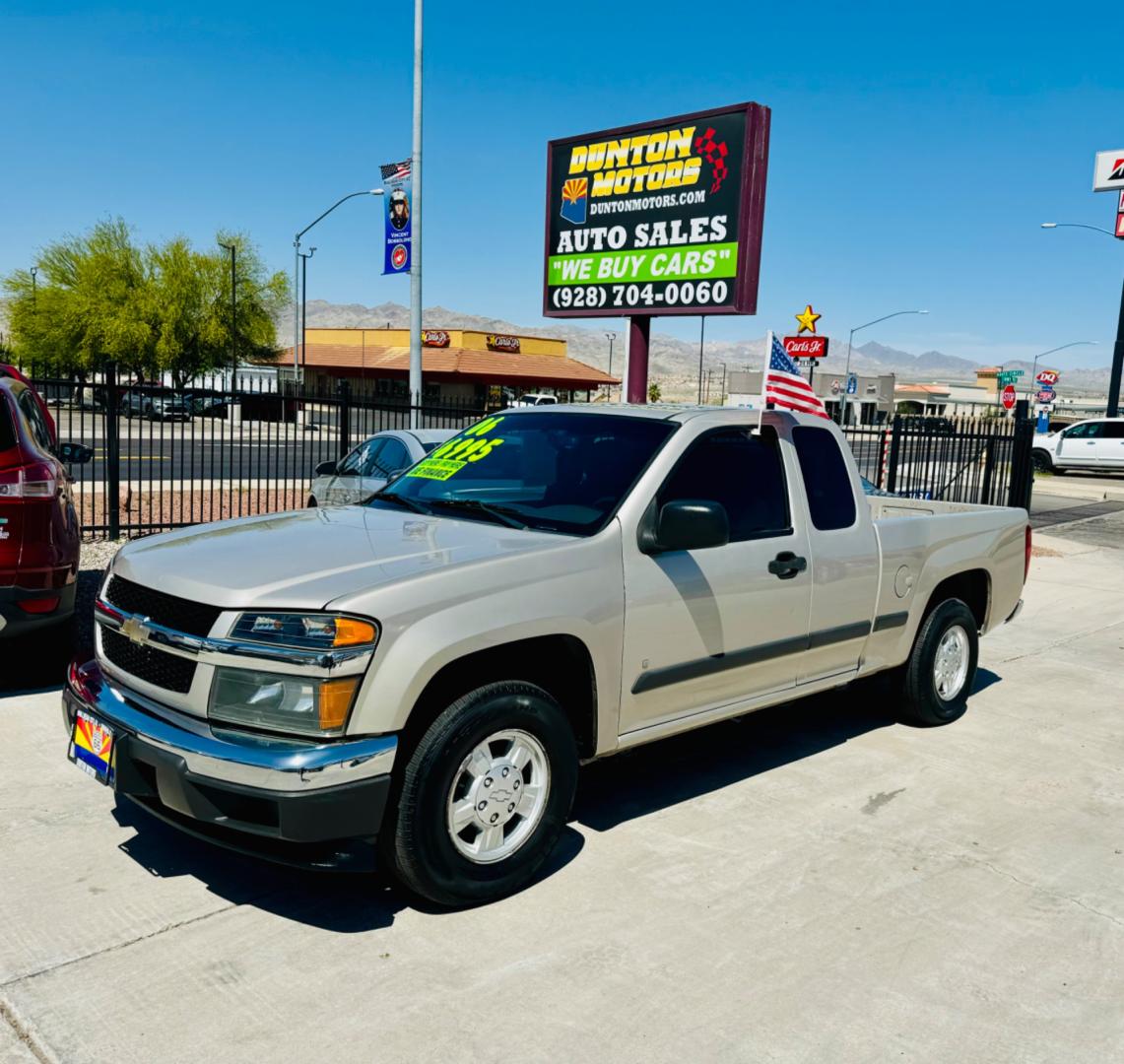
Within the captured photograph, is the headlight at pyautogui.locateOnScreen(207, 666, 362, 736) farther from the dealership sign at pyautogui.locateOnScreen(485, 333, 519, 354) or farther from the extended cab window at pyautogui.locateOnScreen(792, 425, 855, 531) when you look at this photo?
the dealership sign at pyautogui.locateOnScreen(485, 333, 519, 354)

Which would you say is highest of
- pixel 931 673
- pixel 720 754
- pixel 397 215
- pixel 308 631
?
pixel 397 215

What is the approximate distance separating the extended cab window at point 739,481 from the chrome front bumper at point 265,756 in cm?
178

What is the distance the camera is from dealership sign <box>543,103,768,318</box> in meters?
11.5

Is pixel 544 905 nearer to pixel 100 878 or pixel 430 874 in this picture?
pixel 430 874

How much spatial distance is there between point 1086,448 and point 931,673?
2885cm

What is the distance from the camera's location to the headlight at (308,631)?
10.9ft

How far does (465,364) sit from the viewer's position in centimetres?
6881

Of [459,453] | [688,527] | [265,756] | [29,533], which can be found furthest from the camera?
[29,533]

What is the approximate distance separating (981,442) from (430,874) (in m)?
15.6

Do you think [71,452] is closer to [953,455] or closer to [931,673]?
[931,673]

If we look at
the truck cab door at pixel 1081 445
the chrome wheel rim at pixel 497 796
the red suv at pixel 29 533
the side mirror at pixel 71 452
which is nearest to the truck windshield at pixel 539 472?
the chrome wheel rim at pixel 497 796

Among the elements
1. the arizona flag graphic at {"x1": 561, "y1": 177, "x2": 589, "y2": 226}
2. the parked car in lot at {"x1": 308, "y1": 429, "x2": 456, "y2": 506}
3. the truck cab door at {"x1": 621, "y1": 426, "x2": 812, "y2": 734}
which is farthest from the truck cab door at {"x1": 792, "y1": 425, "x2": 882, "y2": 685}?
→ the arizona flag graphic at {"x1": 561, "y1": 177, "x2": 589, "y2": 226}

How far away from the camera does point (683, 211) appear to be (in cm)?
1199

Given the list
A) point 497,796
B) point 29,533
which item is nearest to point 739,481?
point 497,796
